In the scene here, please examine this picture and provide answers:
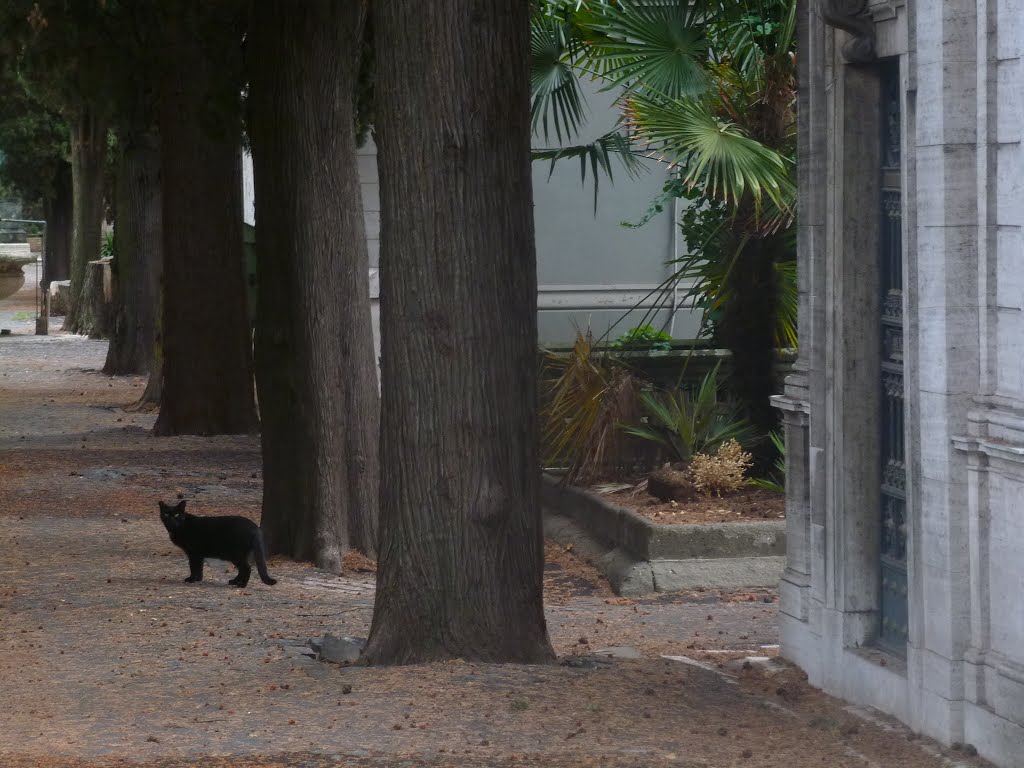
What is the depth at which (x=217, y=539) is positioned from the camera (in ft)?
32.5

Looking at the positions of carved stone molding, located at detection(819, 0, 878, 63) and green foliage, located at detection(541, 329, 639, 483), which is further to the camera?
green foliage, located at detection(541, 329, 639, 483)

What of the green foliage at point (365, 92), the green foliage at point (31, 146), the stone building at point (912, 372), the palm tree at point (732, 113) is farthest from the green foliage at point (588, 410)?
the green foliage at point (31, 146)

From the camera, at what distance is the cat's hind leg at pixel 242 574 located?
997 centimetres

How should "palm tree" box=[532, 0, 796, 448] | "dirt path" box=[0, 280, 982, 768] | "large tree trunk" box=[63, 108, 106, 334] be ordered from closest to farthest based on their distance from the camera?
"dirt path" box=[0, 280, 982, 768] → "palm tree" box=[532, 0, 796, 448] → "large tree trunk" box=[63, 108, 106, 334]

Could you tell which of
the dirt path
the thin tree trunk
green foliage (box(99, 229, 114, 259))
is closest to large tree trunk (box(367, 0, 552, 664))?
the dirt path

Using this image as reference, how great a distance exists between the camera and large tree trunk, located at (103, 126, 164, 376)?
2328 centimetres

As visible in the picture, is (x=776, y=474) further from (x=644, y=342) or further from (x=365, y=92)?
(x=365, y=92)

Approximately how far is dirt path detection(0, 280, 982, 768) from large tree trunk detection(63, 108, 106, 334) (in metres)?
22.1

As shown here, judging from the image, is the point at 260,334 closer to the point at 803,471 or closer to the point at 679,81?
the point at 679,81

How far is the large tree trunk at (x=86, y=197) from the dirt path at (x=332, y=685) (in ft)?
72.6

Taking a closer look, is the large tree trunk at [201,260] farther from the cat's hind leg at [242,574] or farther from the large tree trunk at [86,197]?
the large tree trunk at [86,197]

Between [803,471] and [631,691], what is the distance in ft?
4.85

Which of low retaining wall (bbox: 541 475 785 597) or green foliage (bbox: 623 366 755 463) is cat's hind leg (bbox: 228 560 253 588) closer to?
low retaining wall (bbox: 541 475 785 597)

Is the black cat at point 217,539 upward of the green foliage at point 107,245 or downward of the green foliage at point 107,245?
downward
